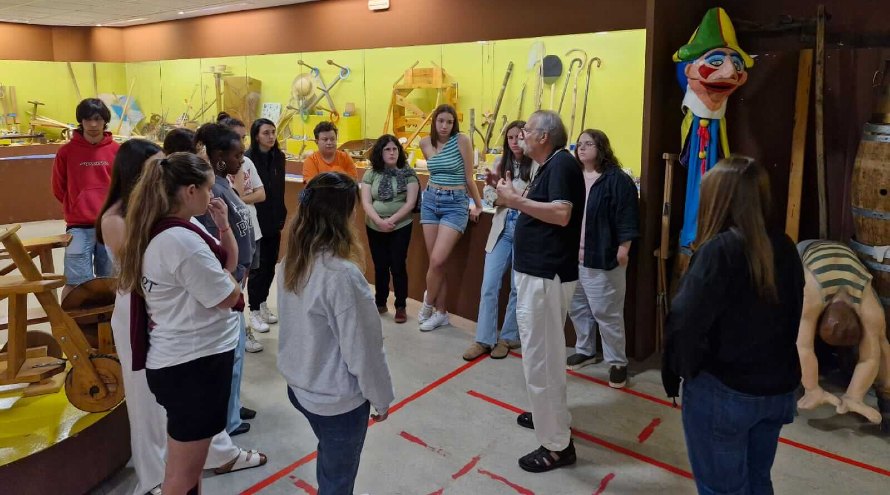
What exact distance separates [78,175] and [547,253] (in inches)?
122

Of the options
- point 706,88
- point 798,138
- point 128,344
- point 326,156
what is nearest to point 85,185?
point 326,156

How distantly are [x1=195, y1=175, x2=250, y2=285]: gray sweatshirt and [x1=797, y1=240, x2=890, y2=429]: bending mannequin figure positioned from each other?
2.64 m

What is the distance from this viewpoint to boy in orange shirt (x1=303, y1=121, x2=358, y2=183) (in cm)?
462


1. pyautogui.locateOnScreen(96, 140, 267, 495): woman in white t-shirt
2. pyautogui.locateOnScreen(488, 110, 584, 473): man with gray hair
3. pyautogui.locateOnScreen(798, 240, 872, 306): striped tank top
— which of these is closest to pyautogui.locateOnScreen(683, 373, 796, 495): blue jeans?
pyautogui.locateOnScreen(488, 110, 584, 473): man with gray hair

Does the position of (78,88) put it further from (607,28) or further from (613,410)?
(613,410)

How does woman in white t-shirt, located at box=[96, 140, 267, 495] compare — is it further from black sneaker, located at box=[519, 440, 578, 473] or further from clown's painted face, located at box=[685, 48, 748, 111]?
clown's painted face, located at box=[685, 48, 748, 111]

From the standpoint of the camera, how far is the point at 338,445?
75.7 inches

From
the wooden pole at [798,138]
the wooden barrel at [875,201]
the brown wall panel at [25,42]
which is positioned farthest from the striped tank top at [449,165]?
the brown wall panel at [25,42]

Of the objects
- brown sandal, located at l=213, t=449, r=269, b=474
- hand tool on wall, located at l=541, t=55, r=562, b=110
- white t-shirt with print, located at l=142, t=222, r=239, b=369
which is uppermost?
hand tool on wall, located at l=541, t=55, r=562, b=110

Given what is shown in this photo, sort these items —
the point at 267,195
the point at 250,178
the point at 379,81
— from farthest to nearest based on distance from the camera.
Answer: the point at 379,81, the point at 267,195, the point at 250,178

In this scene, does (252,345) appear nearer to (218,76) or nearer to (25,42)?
(218,76)

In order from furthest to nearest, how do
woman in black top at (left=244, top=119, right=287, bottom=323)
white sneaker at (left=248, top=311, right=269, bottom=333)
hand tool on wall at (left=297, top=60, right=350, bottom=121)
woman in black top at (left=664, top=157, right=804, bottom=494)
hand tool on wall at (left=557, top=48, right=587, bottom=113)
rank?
hand tool on wall at (left=297, top=60, right=350, bottom=121)
hand tool on wall at (left=557, top=48, right=587, bottom=113)
white sneaker at (left=248, top=311, right=269, bottom=333)
woman in black top at (left=244, top=119, right=287, bottom=323)
woman in black top at (left=664, top=157, right=804, bottom=494)

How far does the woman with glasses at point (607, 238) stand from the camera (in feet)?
12.1

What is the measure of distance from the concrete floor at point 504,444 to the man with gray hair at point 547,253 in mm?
344
